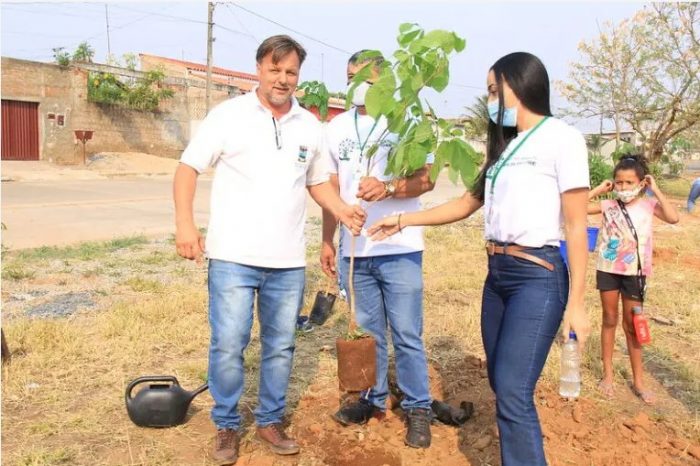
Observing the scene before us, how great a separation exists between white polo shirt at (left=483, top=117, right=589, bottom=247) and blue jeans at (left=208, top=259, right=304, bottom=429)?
42.9 inches

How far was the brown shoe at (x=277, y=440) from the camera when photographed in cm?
305

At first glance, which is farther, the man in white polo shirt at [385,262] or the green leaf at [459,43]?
the man in white polo shirt at [385,262]

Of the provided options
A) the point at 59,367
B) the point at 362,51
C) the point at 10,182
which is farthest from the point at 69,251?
the point at 10,182

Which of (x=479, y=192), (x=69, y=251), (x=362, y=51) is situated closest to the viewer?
(x=479, y=192)

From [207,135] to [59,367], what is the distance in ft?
7.08

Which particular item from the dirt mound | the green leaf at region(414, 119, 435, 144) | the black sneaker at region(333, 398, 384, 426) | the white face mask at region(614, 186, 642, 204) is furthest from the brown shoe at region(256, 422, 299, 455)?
the white face mask at region(614, 186, 642, 204)

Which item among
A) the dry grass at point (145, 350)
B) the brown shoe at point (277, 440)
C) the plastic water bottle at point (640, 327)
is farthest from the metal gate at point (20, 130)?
the plastic water bottle at point (640, 327)

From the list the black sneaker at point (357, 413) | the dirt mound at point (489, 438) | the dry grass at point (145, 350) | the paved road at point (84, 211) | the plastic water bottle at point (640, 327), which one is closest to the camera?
the dirt mound at point (489, 438)

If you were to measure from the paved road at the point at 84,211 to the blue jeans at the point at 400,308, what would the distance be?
4.67 meters

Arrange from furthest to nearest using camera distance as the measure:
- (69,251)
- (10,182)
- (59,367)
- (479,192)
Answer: (10,182) < (69,251) < (59,367) < (479,192)

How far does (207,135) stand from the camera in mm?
Result: 2830

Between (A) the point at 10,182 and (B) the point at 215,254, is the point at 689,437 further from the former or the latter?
(A) the point at 10,182

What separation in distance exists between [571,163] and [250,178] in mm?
1378

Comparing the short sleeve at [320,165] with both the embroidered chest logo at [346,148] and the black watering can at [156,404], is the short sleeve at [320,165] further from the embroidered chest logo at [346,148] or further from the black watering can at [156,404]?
the black watering can at [156,404]
